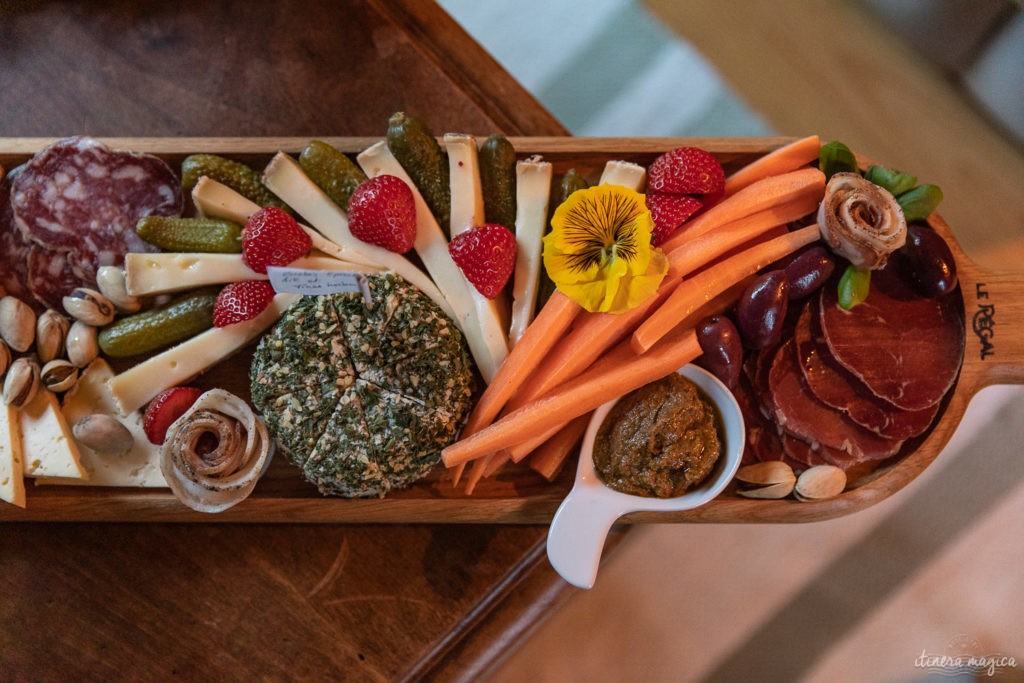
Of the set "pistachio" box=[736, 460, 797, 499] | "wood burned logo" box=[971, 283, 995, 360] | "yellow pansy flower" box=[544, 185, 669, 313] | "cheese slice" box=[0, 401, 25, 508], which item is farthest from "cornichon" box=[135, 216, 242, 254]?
"wood burned logo" box=[971, 283, 995, 360]

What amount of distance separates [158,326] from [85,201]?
1.47ft

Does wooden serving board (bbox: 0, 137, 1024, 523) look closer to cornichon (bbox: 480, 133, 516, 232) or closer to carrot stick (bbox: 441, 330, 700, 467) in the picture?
carrot stick (bbox: 441, 330, 700, 467)

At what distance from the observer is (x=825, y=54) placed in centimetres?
304

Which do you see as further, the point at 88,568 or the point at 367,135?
the point at 367,135

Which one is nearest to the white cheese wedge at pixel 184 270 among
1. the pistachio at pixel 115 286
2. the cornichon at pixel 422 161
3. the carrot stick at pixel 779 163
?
the pistachio at pixel 115 286

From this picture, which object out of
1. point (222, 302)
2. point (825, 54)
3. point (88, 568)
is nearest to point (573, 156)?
point (222, 302)

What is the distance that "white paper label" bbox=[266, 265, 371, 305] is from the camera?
1721mm

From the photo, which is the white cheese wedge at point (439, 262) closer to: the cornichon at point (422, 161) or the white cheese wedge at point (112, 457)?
the cornichon at point (422, 161)

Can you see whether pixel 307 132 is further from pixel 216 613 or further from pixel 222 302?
pixel 216 613

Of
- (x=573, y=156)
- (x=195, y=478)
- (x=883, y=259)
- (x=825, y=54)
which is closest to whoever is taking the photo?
(x=195, y=478)

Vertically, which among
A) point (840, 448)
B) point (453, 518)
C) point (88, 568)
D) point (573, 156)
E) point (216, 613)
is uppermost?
point (573, 156)

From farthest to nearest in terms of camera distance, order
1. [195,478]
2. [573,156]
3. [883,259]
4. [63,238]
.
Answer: [573,156] < [63,238] < [883,259] < [195,478]

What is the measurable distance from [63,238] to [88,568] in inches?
38.8

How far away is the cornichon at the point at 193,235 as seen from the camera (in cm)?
193
